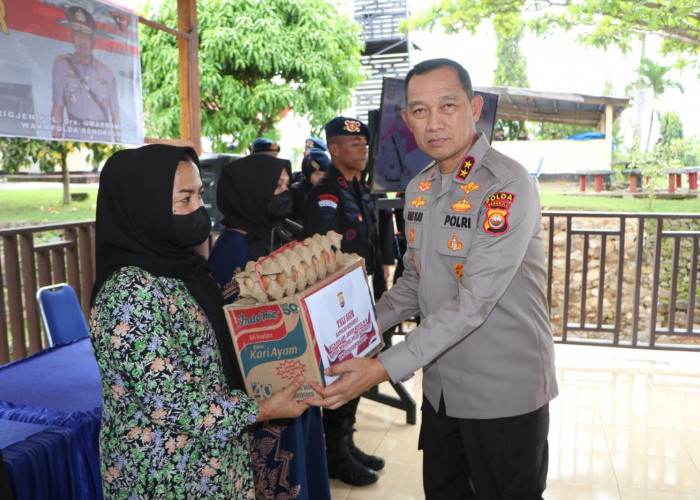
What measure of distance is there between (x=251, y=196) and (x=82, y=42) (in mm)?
1586

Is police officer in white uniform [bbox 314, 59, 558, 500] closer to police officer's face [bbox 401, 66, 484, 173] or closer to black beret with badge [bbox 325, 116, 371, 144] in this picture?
police officer's face [bbox 401, 66, 484, 173]

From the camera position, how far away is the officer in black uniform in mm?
2588

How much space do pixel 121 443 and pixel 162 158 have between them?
2.10 feet

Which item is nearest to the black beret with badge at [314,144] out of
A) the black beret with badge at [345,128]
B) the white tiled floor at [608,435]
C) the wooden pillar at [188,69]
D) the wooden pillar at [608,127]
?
the wooden pillar at [188,69]

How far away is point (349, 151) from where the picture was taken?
9.55ft

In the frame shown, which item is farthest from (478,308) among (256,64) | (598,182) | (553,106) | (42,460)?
(598,182)

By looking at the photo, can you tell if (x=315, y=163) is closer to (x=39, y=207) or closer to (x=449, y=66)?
(x=449, y=66)

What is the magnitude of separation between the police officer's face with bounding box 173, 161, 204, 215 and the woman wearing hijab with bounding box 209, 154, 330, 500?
0.49m

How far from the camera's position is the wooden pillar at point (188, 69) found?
3676mm

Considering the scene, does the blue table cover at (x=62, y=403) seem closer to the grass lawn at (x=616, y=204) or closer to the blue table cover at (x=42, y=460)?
the blue table cover at (x=42, y=460)

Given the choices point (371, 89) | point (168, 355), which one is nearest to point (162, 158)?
point (168, 355)

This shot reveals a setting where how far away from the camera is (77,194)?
1217cm

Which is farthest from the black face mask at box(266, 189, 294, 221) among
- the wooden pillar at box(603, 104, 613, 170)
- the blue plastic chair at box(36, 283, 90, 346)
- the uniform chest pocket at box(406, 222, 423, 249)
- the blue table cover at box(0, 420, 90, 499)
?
the wooden pillar at box(603, 104, 613, 170)

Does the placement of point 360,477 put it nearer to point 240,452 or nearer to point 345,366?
point 240,452
